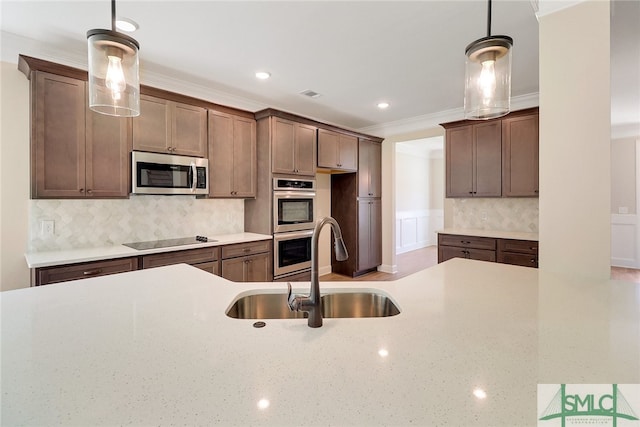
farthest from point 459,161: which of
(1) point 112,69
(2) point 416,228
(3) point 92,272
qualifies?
(3) point 92,272

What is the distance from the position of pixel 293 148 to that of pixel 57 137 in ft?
7.72

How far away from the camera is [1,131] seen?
2.52 meters

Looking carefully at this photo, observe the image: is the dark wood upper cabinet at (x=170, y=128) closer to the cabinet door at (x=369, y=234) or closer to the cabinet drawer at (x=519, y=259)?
the cabinet door at (x=369, y=234)

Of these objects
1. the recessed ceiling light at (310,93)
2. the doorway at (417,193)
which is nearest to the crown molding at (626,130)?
the doorway at (417,193)

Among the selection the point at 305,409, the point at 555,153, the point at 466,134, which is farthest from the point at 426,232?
the point at 305,409

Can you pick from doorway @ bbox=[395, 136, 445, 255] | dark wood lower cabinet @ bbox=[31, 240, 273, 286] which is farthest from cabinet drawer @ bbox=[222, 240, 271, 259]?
doorway @ bbox=[395, 136, 445, 255]

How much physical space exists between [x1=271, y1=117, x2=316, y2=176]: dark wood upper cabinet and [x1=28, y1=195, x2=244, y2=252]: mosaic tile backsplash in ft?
2.68

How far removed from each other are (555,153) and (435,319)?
126 centimetres

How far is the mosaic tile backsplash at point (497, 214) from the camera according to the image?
4012 millimetres

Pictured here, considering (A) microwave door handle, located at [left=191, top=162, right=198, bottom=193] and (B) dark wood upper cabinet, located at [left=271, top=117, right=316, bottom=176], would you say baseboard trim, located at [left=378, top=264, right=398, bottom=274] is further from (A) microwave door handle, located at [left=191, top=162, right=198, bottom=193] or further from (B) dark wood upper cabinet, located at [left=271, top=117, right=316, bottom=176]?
(A) microwave door handle, located at [left=191, top=162, right=198, bottom=193]

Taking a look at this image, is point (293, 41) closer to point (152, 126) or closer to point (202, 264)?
point (152, 126)

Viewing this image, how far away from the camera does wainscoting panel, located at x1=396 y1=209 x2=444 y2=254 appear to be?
7.61 metres

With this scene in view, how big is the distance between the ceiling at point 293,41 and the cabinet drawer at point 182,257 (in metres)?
1.86

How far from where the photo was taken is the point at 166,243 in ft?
10.5
